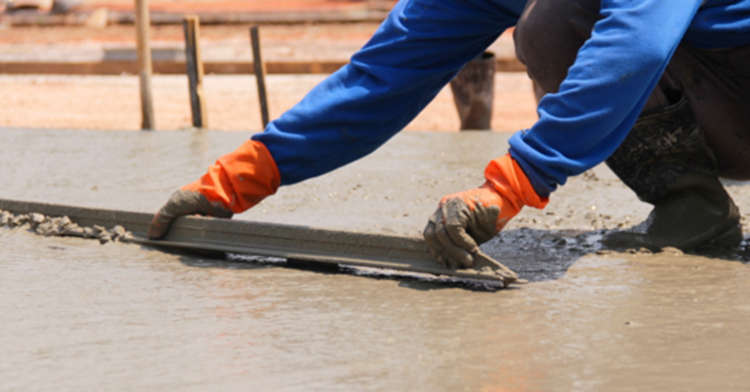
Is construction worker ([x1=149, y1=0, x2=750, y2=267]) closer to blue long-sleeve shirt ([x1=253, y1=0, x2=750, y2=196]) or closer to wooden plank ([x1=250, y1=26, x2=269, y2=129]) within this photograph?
blue long-sleeve shirt ([x1=253, y1=0, x2=750, y2=196])

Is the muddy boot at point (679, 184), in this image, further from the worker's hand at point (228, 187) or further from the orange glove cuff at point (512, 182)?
the worker's hand at point (228, 187)

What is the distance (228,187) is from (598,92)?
882 millimetres

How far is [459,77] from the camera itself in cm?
672

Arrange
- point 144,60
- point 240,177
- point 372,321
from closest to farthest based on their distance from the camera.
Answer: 1. point 372,321
2. point 240,177
3. point 144,60

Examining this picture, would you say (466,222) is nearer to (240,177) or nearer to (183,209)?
(240,177)

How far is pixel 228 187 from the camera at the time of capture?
2.29 meters

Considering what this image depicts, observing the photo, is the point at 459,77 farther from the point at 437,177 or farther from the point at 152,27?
the point at 152,27

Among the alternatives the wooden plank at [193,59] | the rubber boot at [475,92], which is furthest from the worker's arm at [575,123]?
the wooden plank at [193,59]

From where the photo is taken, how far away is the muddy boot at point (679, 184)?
A: 2.34m

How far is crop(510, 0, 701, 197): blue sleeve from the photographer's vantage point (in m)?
1.87

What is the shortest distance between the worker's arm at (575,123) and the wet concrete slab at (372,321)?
0.50 feet


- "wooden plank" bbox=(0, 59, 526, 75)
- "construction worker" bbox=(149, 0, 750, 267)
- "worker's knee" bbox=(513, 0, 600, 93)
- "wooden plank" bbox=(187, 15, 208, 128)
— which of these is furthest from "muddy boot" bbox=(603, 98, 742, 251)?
"wooden plank" bbox=(0, 59, 526, 75)

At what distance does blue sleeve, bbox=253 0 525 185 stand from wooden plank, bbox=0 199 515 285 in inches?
7.3

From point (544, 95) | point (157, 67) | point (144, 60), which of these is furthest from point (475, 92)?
point (157, 67)
